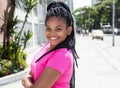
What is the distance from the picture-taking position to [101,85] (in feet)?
33.6

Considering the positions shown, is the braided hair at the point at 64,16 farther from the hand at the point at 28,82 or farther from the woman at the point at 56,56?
the hand at the point at 28,82

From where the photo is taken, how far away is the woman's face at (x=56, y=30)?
234 centimetres

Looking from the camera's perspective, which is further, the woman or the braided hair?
the braided hair

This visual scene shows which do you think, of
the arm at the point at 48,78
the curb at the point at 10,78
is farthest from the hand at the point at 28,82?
the curb at the point at 10,78

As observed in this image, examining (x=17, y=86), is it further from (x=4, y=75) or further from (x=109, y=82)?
(x=109, y=82)

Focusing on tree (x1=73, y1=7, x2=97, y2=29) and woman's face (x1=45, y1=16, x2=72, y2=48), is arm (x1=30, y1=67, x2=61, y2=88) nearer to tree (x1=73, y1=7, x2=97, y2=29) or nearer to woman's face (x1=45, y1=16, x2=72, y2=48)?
woman's face (x1=45, y1=16, x2=72, y2=48)

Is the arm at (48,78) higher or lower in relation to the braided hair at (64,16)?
lower

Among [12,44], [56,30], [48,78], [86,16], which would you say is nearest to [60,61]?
[48,78]

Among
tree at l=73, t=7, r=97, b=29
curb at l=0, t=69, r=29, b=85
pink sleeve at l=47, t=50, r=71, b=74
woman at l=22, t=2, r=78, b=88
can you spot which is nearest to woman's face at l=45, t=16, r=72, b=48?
woman at l=22, t=2, r=78, b=88

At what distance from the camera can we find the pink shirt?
7.29 feet

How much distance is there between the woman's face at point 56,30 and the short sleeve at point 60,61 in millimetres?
90

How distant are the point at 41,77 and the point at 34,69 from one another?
0.46ft

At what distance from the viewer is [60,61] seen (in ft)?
7.31

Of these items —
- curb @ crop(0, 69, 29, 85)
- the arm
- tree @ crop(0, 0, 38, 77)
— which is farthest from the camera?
tree @ crop(0, 0, 38, 77)
